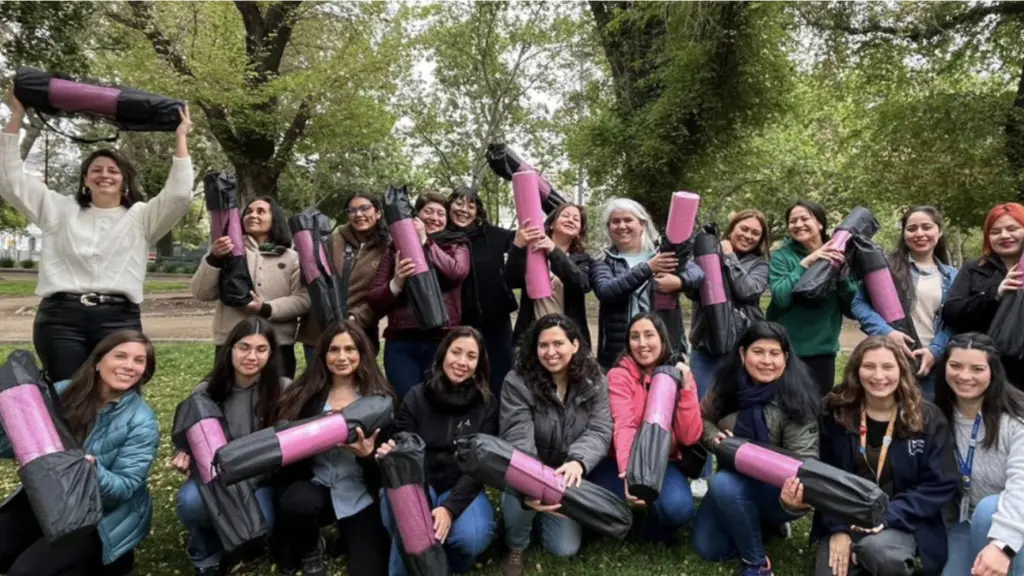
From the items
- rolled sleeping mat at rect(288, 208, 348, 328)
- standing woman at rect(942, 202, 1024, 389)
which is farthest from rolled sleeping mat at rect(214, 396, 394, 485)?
standing woman at rect(942, 202, 1024, 389)

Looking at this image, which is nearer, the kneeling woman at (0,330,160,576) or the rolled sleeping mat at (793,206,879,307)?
the kneeling woman at (0,330,160,576)

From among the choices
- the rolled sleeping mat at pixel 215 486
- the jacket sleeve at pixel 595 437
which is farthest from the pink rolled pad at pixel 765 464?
the rolled sleeping mat at pixel 215 486

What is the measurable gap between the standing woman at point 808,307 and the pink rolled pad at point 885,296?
0.72 ft

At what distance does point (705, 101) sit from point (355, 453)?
416 inches

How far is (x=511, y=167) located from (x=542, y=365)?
1.70 metres

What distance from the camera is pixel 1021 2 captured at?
33.2ft

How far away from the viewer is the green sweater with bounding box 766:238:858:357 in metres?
4.46

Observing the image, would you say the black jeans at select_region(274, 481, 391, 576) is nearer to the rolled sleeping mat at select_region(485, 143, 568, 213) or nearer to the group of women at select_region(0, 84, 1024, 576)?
the group of women at select_region(0, 84, 1024, 576)

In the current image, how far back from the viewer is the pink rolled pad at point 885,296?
163 inches

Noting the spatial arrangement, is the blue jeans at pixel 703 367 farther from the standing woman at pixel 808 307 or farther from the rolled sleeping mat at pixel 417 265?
the rolled sleeping mat at pixel 417 265

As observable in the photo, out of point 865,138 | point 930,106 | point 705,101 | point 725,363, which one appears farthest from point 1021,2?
point 725,363

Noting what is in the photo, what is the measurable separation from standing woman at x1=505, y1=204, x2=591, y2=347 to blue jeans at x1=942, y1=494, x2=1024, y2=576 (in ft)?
7.04

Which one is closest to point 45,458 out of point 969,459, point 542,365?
point 542,365

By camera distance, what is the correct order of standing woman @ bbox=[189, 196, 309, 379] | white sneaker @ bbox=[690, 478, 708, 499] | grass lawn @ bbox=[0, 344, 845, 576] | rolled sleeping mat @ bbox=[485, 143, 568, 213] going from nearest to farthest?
1. grass lawn @ bbox=[0, 344, 845, 576]
2. standing woman @ bbox=[189, 196, 309, 379]
3. white sneaker @ bbox=[690, 478, 708, 499]
4. rolled sleeping mat @ bbox=[485, 143, 568, 213]
